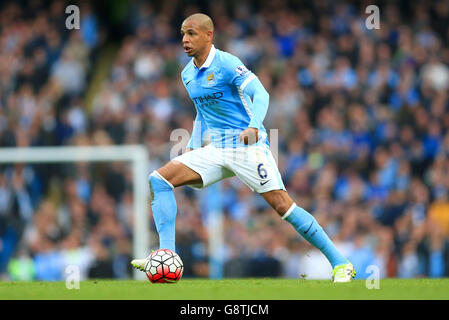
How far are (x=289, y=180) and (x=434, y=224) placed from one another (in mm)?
2617

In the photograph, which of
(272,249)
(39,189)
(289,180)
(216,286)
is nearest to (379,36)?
(289,180)

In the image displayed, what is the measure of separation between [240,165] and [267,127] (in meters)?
7.59

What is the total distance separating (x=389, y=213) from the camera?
13656 millimetres

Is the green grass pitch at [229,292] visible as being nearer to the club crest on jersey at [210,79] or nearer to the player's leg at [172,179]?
the player's leg at [172,179]

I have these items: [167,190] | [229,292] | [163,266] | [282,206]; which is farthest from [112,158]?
[229,292]

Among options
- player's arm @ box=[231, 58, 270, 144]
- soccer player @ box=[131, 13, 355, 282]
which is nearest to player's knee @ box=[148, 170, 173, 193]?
soccer player @ box=[131, 13, 355, 282]

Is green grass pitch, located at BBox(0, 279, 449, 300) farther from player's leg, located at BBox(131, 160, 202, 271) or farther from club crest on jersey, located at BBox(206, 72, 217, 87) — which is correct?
club crest on jersey, located at BBox(206, 72, 217, 87)

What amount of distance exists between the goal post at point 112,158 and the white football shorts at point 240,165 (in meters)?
5.93

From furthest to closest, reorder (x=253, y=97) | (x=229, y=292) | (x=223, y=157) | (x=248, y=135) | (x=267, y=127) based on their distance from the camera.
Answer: (x=267, y=127)
(x=223, y=157)
(x=253, y=97)
(x=248, y=135)
(x=229, y=292)

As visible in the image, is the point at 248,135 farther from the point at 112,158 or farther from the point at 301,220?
the point at 112,158

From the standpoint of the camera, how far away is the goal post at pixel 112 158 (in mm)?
13917

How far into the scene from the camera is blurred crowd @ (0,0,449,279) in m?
13.6

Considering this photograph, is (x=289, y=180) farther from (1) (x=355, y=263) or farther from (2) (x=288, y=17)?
(2) (x=288, y=17)

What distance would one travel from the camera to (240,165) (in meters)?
7.87
